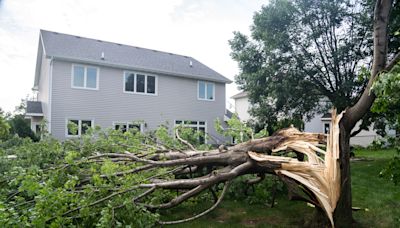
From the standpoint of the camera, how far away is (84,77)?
12.8 meters

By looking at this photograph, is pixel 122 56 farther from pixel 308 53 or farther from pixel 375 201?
pixel 375 201

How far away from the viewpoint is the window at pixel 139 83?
550 inches

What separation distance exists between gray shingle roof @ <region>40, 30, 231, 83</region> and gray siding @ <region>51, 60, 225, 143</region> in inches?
16.3

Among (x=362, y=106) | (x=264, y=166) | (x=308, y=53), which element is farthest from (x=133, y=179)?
(x=308, y=53)

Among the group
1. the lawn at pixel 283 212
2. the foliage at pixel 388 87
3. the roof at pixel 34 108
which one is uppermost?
the roof at pixel 34 108

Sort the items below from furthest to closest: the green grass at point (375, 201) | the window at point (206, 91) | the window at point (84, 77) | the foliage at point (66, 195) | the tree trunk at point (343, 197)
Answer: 1. the window at point (206, 91)
2. the window at point (84, 77)
3. the green grass at point (375, 201)
4. the tree trunk at point (343, 197)
5. the foliage at point (66, 195)

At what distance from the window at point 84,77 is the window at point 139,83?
1.50m

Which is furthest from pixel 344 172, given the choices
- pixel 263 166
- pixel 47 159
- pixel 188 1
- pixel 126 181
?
pixel 188 1

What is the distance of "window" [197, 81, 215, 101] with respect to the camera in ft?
53.0

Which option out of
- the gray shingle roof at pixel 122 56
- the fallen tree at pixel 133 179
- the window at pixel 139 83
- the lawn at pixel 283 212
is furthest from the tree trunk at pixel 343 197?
the window at pixel 139 83

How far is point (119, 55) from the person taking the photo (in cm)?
1430

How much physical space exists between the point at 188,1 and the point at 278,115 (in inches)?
241

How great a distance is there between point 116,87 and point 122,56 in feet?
6.06

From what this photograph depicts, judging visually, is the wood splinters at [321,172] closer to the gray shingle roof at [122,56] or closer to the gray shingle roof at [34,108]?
the gray shingle roof at [122,56]
